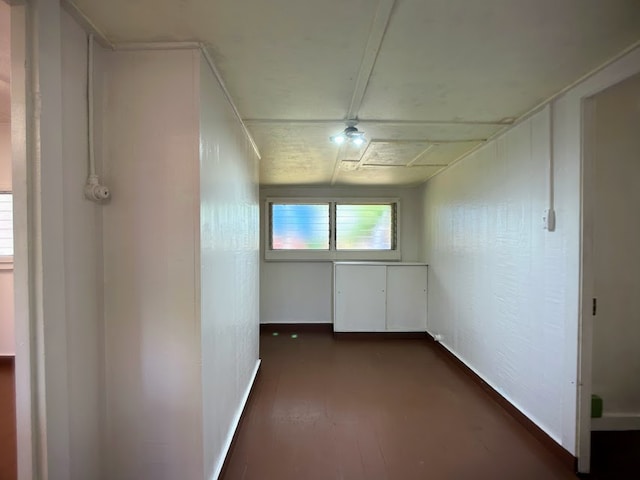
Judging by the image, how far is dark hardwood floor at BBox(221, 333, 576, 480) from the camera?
1850mm

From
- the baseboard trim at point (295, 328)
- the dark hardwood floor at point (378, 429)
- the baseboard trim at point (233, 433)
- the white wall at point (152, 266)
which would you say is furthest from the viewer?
the baseboard trim at point (295, 328)

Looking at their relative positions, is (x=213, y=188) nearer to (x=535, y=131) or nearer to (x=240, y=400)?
(x=240, y=400)

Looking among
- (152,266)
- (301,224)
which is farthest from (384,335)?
(152,266)

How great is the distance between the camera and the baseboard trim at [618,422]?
7.16ft

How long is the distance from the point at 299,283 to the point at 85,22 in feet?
13.1

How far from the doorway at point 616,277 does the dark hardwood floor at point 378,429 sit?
22.5 inches

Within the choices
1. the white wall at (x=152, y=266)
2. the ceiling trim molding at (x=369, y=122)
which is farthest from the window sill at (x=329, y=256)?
the white wall at (x=152, y=266)

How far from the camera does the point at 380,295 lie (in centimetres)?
444

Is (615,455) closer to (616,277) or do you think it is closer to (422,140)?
(616,277)

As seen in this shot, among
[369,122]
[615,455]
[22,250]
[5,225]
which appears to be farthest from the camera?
[5,225]

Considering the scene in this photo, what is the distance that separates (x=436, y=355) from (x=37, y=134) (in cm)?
402

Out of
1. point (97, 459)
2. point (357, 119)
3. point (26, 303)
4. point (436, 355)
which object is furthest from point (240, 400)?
point (436, 355)

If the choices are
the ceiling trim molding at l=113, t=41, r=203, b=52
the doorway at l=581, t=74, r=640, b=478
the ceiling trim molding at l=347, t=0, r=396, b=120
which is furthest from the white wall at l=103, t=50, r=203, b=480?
the doorway at l=581, t=74, r=640, b=478

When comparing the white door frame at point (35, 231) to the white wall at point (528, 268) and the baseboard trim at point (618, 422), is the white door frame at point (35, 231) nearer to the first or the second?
the white wall at point (528, 268)
